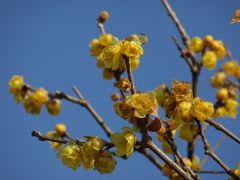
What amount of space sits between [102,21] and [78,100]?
1232 mm

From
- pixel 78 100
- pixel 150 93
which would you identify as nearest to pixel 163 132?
pixel 150 93

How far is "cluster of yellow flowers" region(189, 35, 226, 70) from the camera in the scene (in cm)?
406

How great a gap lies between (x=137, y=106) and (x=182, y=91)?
1.39 ft

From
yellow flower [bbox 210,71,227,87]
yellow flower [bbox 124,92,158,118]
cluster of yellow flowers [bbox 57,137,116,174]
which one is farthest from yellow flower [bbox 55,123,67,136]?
yellow flower [bbox 210,71,227,87]

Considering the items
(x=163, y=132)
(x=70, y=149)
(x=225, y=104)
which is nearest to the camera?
(x=70, y=149)

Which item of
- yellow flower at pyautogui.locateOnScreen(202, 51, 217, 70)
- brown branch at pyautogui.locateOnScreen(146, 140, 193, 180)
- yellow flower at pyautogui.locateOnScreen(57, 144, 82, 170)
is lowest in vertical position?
brown branch at pyautogui.locateOnScreen(146, 140, 193, 180)

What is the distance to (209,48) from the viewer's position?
4199mm

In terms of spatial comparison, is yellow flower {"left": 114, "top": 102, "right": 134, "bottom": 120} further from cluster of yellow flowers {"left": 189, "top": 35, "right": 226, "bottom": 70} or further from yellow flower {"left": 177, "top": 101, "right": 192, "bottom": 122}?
cluster of yellow flowers {"left": 189, "top": 35, "right": 226, "bottom": 70}

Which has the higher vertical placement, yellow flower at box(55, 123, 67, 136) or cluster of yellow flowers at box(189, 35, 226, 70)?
yellow flower at box(55, 123, 67, 136)

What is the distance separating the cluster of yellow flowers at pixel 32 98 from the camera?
4.01 m

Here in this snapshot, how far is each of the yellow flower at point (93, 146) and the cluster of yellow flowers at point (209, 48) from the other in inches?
97.7

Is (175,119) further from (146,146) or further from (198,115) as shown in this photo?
(146,146)

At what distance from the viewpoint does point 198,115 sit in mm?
2121

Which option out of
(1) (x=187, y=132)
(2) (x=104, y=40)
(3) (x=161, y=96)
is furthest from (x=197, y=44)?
(3) (x=161, y=96)
